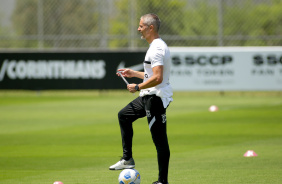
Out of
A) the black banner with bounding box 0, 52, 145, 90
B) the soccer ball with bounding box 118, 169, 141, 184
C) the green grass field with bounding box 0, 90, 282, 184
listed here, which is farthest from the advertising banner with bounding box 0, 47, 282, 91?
the soccer ball with bounding box 118, 169, 141, 184

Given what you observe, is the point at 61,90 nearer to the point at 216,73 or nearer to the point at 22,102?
the point at 22,102

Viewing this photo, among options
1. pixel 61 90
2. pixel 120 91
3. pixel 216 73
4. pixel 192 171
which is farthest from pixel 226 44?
pixel 192 171

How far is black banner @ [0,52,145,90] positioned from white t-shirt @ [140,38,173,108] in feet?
50.7

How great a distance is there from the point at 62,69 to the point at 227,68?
649 centimetres

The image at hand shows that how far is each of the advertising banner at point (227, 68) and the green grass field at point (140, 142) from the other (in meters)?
0.80

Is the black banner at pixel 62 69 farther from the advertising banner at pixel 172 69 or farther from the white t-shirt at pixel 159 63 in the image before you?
the white t-shirt at pixel 159 63

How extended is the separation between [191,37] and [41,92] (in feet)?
21.7

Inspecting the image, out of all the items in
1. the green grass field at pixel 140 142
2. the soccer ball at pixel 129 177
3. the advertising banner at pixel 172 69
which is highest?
the advertising banner at pixel 172 69

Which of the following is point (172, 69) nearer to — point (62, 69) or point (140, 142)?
point (62, 69)

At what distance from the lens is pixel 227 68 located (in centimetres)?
2186

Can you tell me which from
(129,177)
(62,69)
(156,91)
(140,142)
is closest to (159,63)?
(156,91)

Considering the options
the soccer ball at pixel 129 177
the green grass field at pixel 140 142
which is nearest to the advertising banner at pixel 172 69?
the green grass field at pixel 140 142

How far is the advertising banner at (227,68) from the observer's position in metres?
21.5

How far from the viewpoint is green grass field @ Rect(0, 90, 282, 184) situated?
27.2 feet
